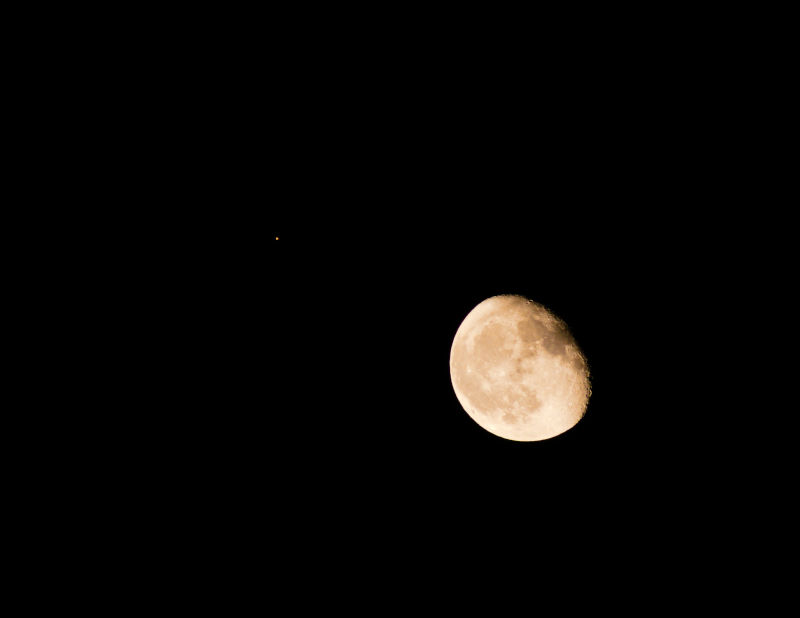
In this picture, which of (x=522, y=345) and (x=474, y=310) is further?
(x=474, y=310)

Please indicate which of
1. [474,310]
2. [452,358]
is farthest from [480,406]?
[474,310]

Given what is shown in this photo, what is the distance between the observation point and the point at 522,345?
2721 millimetres

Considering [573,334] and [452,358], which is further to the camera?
[452,358]

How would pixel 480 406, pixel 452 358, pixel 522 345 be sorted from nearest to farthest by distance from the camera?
pixel 522 345
pixel 480 406
pixel 452 358

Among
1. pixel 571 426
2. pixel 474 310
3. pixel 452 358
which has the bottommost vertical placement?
pixel 571 426

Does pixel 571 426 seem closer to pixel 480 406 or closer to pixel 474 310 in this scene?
pixel 480 406

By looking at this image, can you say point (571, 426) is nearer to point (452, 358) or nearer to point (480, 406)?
point (480, 406)

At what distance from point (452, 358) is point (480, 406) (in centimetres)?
41

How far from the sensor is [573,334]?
2.84 metres

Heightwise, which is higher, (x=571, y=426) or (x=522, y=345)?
(x=522, y=345)

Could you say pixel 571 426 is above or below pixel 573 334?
below

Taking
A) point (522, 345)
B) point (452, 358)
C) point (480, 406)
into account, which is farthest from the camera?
point (452, 358)

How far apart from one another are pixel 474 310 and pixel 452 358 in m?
0.38

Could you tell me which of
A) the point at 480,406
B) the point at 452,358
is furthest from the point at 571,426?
the point at 452,358
